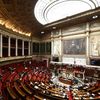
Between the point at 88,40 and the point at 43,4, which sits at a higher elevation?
the point at 43,4

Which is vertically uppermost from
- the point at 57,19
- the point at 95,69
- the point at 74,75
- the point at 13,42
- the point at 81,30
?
the point at 57,19

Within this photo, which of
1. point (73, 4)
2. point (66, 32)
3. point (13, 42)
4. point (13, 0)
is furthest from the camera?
point (66, 32)

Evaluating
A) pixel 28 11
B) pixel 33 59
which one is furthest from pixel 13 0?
pixel 33 59

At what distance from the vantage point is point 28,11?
10.4 meters

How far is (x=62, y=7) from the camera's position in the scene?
11.9 meters

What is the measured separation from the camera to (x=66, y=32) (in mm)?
17125

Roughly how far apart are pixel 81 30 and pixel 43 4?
6.46 m

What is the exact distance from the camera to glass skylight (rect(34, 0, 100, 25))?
10.7 meters

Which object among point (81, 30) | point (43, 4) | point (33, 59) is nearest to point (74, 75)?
point (81, 30)

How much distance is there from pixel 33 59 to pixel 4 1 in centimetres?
1385

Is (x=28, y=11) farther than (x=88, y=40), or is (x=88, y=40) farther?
(x=88, y=40)

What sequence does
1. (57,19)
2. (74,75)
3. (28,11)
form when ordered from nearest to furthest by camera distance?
(28,11), (74,75), (57,19)

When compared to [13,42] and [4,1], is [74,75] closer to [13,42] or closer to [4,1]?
[13,42]

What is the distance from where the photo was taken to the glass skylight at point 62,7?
35.0 ft
